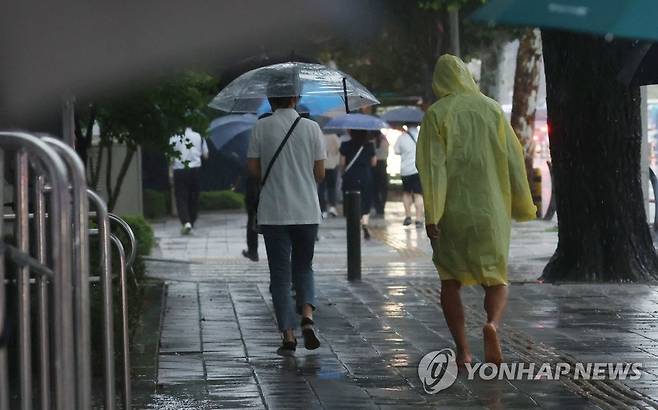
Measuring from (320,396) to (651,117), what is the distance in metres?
17.8

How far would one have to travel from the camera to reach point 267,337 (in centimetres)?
1027

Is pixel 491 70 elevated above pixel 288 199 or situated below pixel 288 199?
above

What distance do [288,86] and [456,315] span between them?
2.17 meters

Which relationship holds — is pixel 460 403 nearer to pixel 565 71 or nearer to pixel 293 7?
pixel 565 71

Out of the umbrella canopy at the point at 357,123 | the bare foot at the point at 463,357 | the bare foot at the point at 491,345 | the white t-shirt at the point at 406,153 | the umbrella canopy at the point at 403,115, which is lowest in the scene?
the bare foot at the point at 463,357

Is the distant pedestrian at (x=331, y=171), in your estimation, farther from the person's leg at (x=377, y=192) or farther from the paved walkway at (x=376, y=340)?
the paved walkway at (x=376, y=340)

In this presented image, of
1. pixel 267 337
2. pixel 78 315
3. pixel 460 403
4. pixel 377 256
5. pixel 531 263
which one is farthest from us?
pixel 377 256

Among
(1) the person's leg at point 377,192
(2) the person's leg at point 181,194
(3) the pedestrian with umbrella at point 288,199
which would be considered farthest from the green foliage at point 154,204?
(3) the pedestrian with umbrella at point 288,199

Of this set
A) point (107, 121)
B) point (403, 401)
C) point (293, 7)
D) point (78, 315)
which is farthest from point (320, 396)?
point (293, 7)

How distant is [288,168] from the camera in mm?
9555

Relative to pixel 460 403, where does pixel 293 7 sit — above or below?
above

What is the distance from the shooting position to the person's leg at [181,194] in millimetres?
22906

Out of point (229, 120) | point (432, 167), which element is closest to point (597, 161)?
point (432, 167)

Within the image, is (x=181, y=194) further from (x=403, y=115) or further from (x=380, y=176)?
(x=403, y=115)
